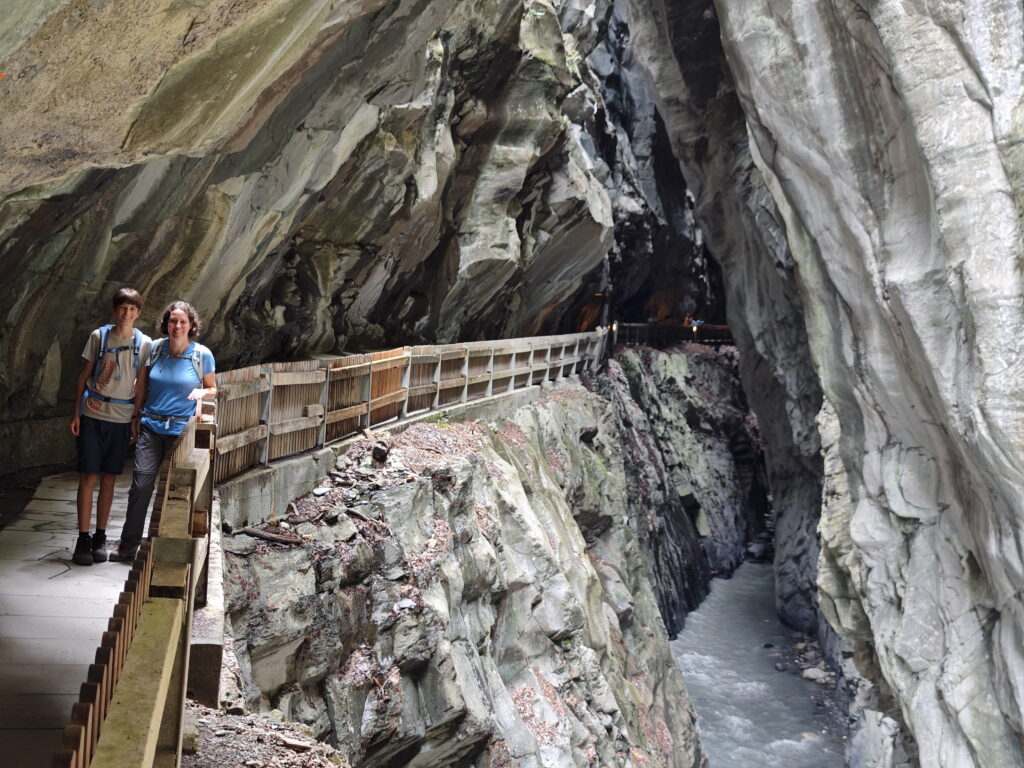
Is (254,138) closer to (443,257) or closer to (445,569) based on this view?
(445,569)

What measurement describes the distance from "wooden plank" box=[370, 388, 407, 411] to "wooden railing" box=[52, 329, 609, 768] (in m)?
0.02

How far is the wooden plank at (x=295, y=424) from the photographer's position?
28.7ft

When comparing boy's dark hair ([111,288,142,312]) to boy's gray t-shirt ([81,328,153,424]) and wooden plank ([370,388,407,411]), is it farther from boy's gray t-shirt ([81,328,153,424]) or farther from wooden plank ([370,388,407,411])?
wooden plank ([370,388,407,411])

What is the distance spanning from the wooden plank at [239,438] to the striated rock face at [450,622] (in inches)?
37.0

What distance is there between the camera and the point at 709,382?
138 ft

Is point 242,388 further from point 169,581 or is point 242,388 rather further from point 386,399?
point 169,581

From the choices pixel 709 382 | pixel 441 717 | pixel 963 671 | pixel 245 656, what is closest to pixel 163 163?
pixel 245 656

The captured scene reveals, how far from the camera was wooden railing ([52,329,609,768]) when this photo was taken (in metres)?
2.26

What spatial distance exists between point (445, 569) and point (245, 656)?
3824 millimetres

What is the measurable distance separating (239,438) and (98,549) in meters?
2.21

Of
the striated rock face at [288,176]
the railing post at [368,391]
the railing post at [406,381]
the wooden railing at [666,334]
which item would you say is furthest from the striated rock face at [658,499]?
the railing post at [368,391]

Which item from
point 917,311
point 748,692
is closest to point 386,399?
point 917,311

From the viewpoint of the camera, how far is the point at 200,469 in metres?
4.02

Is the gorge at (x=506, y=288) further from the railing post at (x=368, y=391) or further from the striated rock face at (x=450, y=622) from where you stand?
the railing post at (x=368, y=391)
